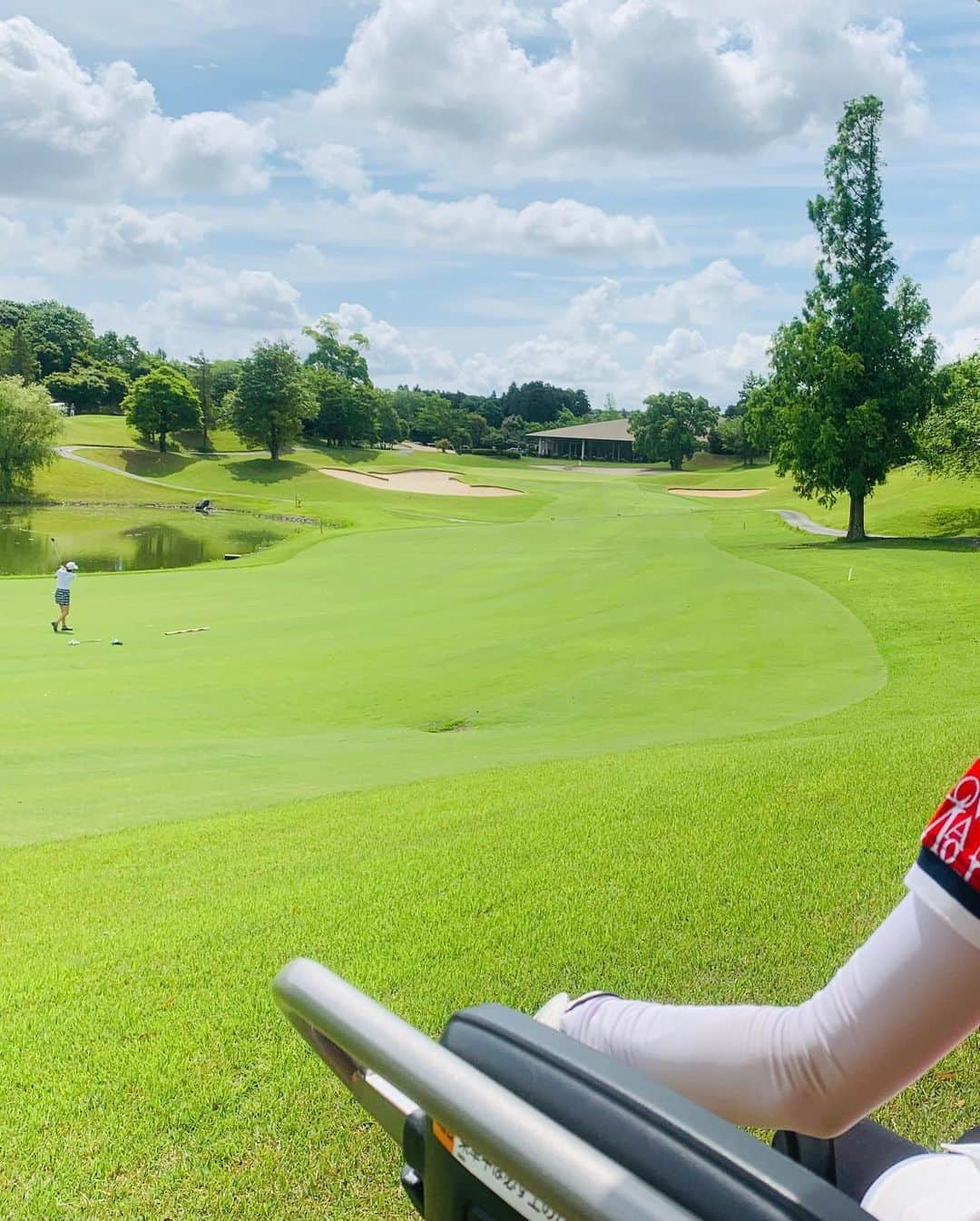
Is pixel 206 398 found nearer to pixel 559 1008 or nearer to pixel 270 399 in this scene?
pixel 270 399

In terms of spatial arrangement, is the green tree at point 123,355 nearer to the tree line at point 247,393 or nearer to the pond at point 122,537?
the tree line at point 247,393

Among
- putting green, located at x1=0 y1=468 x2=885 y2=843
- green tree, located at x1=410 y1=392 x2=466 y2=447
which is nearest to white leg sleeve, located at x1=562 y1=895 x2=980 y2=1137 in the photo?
putting green, located at x1=0 y1=468 x2=885 y2=843

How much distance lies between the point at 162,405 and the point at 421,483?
2471 cm

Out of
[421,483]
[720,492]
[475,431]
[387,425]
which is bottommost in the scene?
[421,483]

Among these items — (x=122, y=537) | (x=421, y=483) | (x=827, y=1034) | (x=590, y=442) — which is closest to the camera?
(x=827, y=1034)

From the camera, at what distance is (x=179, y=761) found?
945 centimetres

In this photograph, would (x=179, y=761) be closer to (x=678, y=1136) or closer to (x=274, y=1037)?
(x=274, y=1037)

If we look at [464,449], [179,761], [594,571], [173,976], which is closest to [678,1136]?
[173,976]

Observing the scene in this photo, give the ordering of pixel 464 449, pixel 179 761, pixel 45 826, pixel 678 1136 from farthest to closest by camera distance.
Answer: pixel 464 449
pixel 179 761
pixel 45 826
pixel 678 1136

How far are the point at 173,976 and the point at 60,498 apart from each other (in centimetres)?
6758

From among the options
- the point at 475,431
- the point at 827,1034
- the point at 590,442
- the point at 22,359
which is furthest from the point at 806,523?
the point at 22,359

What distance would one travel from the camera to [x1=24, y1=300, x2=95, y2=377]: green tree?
4503 inches

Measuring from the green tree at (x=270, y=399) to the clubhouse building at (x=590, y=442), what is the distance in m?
45.6

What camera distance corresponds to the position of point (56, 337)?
392ft
